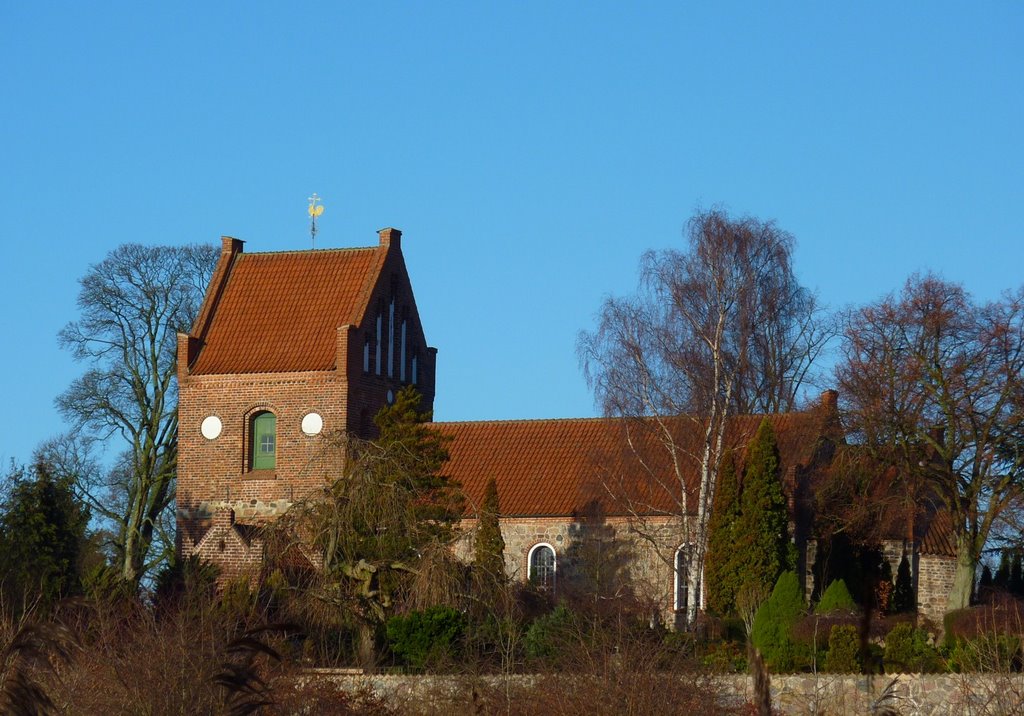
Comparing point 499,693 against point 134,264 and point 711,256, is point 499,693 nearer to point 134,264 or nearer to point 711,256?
point 711,256

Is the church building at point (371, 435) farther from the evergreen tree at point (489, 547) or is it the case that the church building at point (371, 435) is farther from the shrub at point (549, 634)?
the shrub at point (549, 634)

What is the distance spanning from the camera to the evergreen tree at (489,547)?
27031 mm

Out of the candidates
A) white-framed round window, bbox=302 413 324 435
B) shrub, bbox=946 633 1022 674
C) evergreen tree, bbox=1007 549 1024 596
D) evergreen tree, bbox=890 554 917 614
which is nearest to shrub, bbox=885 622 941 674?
shrub, bbox=946 633 1022 674

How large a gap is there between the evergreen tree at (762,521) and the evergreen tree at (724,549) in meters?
0.13

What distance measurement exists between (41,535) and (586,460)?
476 inches

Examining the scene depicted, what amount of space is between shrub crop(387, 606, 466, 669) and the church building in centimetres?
819

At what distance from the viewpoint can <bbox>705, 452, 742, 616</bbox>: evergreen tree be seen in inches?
1272

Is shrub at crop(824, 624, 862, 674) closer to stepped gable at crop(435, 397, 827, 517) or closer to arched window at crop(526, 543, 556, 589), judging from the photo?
stepped gable at crop(435, 397, 827, 517)

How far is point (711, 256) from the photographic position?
34.9 m

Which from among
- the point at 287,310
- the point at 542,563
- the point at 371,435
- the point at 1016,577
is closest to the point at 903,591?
the point at 1016,577

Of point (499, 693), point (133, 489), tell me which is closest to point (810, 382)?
point (133, 489)

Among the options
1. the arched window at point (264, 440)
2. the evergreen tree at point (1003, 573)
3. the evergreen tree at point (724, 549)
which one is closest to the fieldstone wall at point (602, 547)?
the evergreen tree at point (724, 549)

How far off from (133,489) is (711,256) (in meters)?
18.6

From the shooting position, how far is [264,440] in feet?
125
